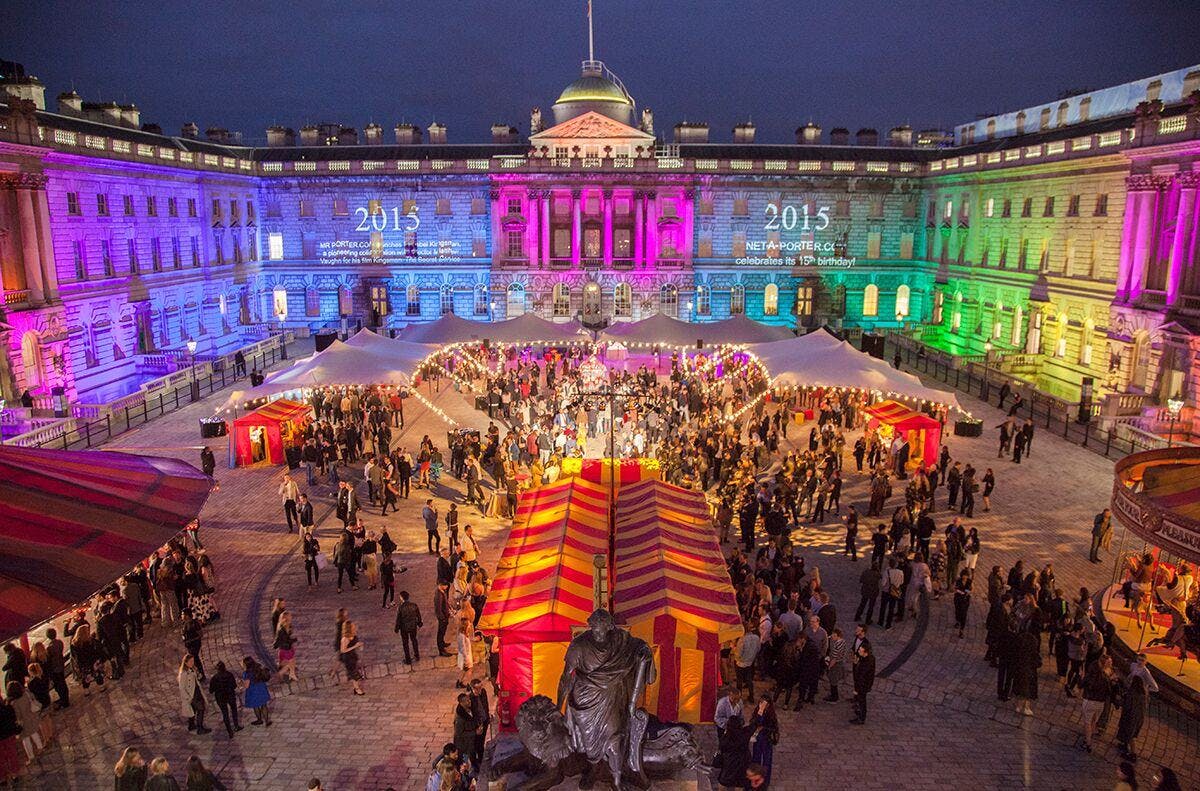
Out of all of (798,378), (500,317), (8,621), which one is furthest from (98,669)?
(500,317)

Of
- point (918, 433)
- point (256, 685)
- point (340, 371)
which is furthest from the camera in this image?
point (340, 371)

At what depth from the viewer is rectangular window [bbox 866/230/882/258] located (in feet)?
181

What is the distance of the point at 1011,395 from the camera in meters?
34.9

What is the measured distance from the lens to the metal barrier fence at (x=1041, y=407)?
93.2ft

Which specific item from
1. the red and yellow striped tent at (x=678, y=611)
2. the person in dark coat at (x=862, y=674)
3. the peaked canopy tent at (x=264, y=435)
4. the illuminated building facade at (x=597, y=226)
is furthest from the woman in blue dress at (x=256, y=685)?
the illuminated building facade at (x=597, y=226)

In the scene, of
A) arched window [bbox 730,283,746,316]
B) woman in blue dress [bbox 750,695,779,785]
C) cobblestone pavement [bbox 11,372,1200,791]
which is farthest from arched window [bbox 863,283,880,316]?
woman in blue dress [bbox 750,695,779,785]

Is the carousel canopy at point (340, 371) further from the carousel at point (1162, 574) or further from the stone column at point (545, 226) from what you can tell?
the stone column at point (545, 226)

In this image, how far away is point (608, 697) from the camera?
8.78 metres

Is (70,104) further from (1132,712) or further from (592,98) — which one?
(1132,712)

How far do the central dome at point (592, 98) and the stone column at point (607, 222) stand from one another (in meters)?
5.11

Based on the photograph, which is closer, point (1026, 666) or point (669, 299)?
point (1026, 666)

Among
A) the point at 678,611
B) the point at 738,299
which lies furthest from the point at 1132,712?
the point at 738,299

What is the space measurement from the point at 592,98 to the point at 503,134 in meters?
6.86

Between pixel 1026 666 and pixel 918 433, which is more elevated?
pixel 918 433
